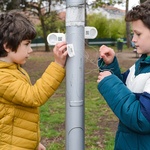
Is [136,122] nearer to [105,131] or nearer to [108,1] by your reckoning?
[105,131]

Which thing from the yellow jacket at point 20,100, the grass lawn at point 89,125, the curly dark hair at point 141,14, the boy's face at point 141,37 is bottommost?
the grass lawn at point 89,125

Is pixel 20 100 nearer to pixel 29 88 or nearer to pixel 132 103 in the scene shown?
pixel 29 88

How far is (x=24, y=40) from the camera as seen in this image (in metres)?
2.01

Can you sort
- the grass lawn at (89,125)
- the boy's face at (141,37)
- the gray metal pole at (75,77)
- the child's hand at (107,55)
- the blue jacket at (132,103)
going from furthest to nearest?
1. the grass lawn at (89,125)
2. the child's hand at (107,55)
3. the gray metal pole at (75,77)
4. the boy's face at (141,37)
5. the blue jacket at (132,103)

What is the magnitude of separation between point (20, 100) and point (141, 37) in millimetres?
761

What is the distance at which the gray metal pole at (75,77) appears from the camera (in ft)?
6.09

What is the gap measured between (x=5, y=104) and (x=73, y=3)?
709 millimetres

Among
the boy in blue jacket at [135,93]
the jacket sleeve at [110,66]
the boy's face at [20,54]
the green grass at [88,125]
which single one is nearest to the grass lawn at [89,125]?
the green grass at [88,125]

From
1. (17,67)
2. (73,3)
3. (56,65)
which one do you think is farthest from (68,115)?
(73,3)

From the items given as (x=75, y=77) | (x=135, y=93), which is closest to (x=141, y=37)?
(x=135, y=93)

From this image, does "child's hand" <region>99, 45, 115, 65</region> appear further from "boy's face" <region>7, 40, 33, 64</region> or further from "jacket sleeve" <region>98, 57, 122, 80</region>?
"boy's face" <region>7, 40, 33, 64</region>

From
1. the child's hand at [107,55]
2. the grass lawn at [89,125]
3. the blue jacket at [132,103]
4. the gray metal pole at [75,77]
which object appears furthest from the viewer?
the grass lawn at [89,125]

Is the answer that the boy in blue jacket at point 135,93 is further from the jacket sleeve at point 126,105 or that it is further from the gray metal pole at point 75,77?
the gray metal pole at point 75,77

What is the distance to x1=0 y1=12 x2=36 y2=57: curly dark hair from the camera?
1.98 m
